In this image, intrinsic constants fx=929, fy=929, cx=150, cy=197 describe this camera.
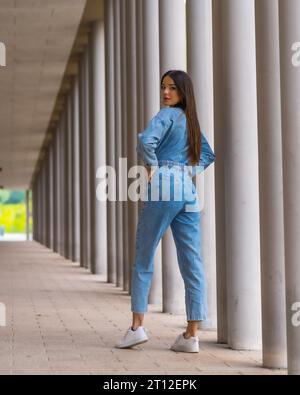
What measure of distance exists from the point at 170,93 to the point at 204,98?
1948 millimetres

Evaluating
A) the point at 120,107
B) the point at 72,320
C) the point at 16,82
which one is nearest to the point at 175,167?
the point at 72,320

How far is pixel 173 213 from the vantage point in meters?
6.11

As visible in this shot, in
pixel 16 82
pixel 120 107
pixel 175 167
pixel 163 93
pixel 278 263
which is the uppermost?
pixel 16 82

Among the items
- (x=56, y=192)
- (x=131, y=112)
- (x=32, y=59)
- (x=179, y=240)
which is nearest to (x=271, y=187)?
(x=179, y=240)

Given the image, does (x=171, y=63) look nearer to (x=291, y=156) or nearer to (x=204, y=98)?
(x=204, y=98)

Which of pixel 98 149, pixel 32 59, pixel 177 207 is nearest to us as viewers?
pixel 177 207

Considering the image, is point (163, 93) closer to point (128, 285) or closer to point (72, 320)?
point (72, 320)

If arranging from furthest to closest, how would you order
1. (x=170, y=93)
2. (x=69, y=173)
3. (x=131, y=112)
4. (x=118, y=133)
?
1. (x=69, y=173)
2. (x=118, y=133)
3. (x=131, y=112)
4. (x=170, y=93)

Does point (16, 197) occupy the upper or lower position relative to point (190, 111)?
upper

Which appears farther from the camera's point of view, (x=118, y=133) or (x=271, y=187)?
(x=118, y=133)

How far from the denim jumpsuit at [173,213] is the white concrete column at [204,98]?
1.71 m

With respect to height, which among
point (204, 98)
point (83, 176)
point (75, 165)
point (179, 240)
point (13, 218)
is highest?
point (13, 218)

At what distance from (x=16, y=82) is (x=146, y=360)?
17466mm
